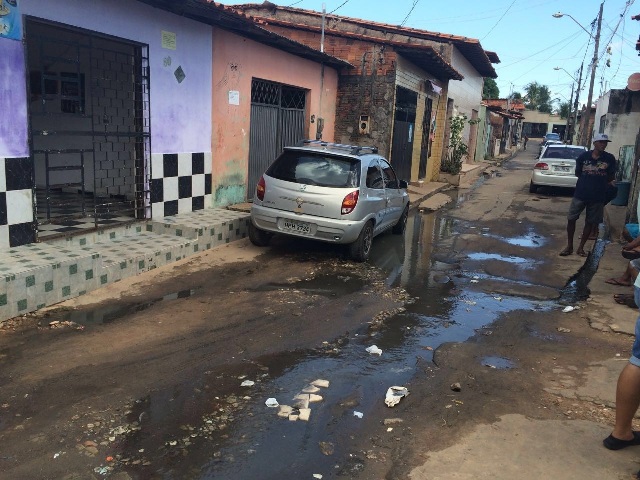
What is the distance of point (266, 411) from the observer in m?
3.72

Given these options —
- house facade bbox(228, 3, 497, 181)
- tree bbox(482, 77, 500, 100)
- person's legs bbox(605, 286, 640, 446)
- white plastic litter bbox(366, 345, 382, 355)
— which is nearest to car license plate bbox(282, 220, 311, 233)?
white plastic litter bbox(366, 345, 382, 355)

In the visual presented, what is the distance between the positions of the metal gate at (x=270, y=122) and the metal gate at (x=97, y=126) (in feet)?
9.02

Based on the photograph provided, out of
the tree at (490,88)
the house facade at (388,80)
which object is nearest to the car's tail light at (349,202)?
the house facade at (388,80)

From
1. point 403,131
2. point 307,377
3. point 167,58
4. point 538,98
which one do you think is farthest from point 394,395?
point 538,98

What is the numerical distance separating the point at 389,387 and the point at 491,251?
5.83 meters

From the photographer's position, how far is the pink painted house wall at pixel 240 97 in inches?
373

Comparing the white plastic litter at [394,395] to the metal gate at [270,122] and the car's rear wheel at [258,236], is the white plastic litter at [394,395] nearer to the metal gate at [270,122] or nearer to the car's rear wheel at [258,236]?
the car's rear wheel at [258,236]

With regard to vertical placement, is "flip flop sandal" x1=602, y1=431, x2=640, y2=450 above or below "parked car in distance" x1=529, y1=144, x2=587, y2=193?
below

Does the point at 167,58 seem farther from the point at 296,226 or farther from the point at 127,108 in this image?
the point at 296,226

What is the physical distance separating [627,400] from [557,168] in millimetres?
15773

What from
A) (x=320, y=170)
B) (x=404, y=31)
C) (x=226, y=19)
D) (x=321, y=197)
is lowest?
(x=321, y=197)

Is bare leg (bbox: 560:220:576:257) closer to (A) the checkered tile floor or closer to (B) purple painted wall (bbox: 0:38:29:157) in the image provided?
(A) the checkered tile floor

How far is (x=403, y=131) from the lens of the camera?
1678cm

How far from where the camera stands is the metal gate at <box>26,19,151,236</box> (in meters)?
7.49
